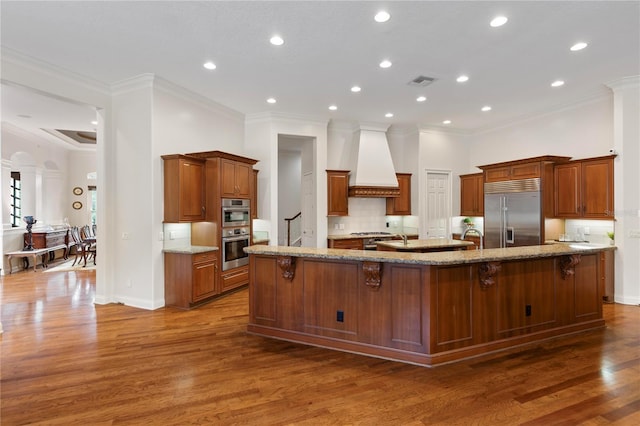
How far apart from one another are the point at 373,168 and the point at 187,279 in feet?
15.0

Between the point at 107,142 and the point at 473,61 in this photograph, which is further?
the point at 107,142

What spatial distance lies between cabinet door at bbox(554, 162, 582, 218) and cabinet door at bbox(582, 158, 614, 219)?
9 centimetres

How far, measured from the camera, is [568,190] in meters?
5.70

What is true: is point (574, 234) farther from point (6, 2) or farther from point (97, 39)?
point (6, 2)

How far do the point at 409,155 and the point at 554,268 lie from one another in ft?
15.7

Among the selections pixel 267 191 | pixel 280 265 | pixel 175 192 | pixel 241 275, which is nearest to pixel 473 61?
pixel 280 265

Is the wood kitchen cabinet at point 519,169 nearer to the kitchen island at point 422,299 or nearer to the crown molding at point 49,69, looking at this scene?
the kitchen island at point 422,299

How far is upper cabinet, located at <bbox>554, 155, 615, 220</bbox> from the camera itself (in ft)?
17.0

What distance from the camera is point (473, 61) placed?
432cm

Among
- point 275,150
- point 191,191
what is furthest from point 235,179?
Answer: point 275,150

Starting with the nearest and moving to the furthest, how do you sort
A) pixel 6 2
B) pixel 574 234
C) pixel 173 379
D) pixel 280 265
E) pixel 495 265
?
1. pixel 173 379
2. pixel 6 2
3. pixel 495 265
4. pixel 280 265
5. pixel 574 234

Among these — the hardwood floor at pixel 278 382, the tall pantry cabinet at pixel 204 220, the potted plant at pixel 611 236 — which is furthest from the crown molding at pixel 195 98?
the potted plant at pixel 611 236

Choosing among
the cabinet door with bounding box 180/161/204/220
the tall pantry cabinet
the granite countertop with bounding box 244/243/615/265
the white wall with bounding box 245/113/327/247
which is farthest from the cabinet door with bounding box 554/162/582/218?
the cabinet door with bounding box 180/161/204/220

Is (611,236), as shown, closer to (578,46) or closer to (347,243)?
(578,46)
